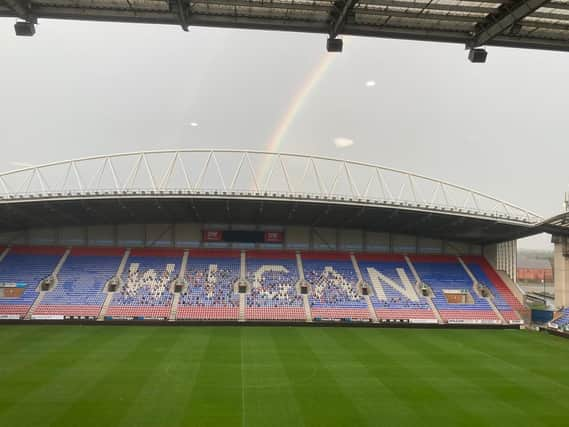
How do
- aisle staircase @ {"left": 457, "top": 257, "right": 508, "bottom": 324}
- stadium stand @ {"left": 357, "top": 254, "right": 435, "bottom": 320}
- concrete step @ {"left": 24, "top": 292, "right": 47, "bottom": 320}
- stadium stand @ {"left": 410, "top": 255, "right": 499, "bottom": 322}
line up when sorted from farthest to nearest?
aisle staircase @ {"left": 457, "top": 257, "right": 508, "bottom": 324}
stadium stand @ {"left": 410, "top": 255, "right": 499, "bottom": 322}
stadium stand @ {"left": 357, "top": 254, "right": 435, "bottom": 320}
concrete step @ {"left": 24, "top": 292, "right": 47, "bottom": 320}

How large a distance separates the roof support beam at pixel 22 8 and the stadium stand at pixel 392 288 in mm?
33065

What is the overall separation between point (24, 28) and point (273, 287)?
31.7 metres

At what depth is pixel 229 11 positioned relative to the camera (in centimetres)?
642

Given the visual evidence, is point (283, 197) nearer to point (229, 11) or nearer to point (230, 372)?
point (230, 372)

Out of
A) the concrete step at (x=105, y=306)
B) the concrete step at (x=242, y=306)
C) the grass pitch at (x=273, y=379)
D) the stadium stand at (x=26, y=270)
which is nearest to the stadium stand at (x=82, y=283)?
the concrete step at (x=105, y=306)

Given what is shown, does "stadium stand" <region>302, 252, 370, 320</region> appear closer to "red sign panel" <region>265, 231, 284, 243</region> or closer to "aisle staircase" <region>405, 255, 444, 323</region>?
"red sign panel" <region>265, 231, 284, 243</region>

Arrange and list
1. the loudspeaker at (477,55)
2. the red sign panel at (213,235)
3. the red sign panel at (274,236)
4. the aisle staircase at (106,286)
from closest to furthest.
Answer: the loudspeaker at (477,55)
the aisle staircase at (106,286)
the red sign panel at (213,235)
the red sign panel at (274,236)

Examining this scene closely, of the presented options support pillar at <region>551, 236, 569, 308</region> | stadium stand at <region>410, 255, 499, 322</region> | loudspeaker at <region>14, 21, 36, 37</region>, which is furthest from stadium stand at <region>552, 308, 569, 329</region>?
loudspeaker at <region>14, 21, 36, 37</region>

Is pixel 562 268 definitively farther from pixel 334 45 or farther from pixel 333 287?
pixel 334 45

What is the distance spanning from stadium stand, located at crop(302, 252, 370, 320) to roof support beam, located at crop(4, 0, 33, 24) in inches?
1193

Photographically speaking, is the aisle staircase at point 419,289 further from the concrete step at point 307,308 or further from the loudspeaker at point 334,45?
the loudspeaker at point 334,45

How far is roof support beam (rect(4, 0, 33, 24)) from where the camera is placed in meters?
5.89

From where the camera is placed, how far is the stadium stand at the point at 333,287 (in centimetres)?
3316

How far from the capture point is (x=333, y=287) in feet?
120
